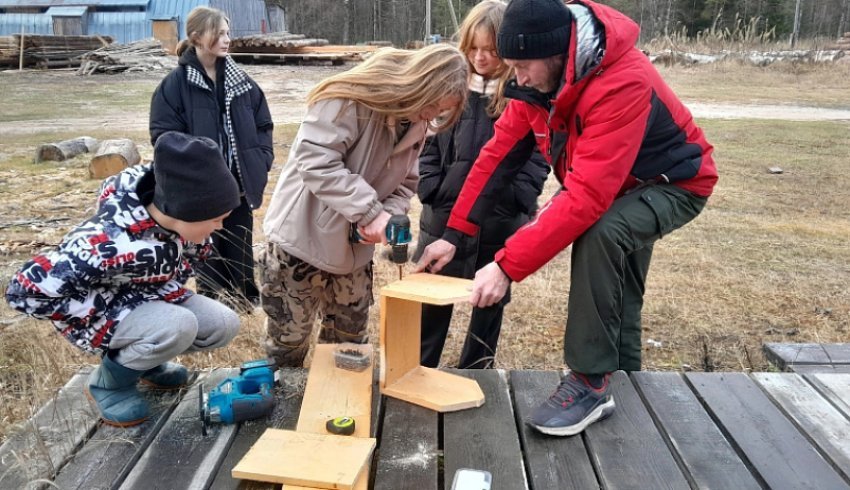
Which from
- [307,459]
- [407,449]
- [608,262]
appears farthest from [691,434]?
[307,459]

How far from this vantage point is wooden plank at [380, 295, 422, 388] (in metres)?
2.66

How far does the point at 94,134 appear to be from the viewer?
11.8m

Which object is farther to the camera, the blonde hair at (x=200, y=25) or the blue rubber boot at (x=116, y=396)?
the blonde hair at (x=200, y=25)

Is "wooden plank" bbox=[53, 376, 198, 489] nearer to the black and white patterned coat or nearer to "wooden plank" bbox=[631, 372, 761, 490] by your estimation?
the black and white patterned coat

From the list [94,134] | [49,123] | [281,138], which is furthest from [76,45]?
[281,138]

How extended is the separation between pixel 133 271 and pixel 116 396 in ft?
1.59

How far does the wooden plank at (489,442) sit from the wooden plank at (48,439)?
1.19 metres

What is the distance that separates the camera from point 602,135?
2.34m

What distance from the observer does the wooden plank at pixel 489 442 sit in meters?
2.27

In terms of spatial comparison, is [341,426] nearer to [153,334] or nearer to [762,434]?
[153,334]

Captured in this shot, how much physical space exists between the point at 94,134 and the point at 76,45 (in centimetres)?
1664

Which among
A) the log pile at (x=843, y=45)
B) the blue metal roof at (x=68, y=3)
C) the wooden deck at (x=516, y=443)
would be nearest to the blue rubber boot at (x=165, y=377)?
the wooden deck at (x=516, y=443)

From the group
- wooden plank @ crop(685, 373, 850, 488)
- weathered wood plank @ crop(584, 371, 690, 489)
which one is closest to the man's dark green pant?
weathered wood plank @ crop(584, 371, 690, 489)

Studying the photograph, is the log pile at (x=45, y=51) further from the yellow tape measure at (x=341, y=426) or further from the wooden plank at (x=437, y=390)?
the yellow tape measure at (x=341, y=426)
